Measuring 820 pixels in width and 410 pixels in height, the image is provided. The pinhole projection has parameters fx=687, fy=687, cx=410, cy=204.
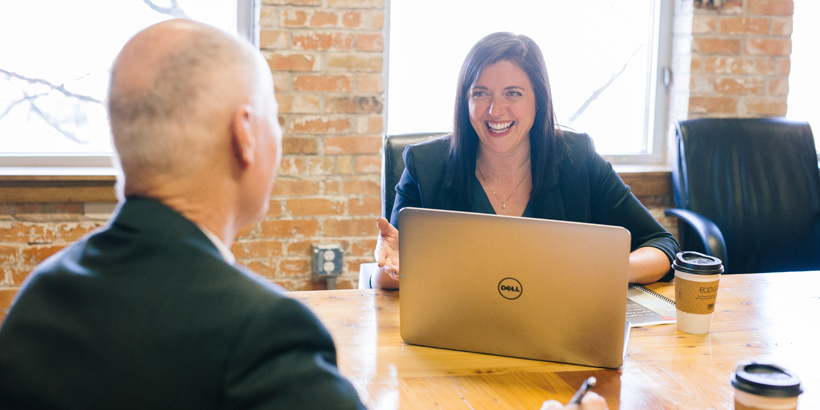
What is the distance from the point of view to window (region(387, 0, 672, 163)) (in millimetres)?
2789

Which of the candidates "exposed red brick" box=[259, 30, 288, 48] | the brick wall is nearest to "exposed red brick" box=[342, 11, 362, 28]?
the brick wall

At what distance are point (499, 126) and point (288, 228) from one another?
3.44 ft

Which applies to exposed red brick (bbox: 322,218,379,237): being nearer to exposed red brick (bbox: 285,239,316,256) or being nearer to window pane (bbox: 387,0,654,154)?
exposed red brick (bbox: 285,239,316,256)

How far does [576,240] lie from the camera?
1.09 meters

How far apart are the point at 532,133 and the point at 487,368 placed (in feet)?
3.19

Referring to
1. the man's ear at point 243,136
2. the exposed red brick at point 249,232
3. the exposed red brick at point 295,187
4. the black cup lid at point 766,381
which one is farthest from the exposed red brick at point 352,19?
the black cup lid at point 766,381

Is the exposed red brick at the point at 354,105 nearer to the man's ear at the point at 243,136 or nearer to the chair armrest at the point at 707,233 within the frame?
the chair armrest at the point at 707,233

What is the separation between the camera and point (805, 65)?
10.3 feet

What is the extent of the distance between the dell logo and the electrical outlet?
1525 millimetres

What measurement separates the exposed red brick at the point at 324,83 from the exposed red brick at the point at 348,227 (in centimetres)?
49

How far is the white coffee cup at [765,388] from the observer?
0.87 metres

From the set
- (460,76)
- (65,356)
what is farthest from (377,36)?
(65,356)

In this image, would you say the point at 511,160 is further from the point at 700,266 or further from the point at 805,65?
the point at 805,65

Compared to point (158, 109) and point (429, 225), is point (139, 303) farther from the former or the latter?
point (429, 225)
